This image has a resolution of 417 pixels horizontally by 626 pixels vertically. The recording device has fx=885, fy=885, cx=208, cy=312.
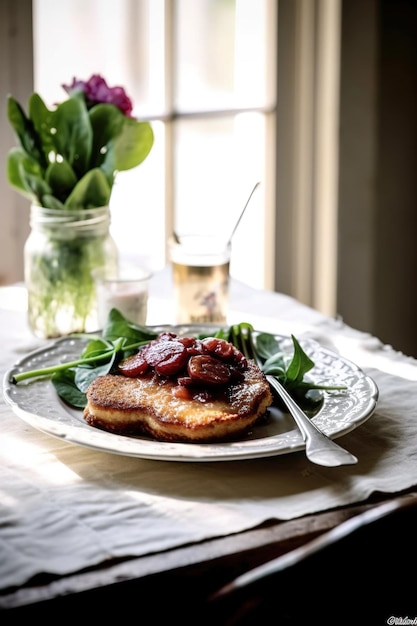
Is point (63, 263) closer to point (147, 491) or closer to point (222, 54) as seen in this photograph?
point (147, 491)

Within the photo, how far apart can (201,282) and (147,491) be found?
2.09ft

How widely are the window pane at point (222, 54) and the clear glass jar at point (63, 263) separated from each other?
4.13 feet

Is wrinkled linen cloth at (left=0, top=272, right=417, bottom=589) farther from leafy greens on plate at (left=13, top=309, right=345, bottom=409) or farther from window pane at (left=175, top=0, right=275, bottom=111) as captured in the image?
window pane at (left=175, top=0, right=275, bottom=111)

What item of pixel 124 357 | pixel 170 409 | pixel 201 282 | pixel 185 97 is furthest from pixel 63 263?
pixel 185 97

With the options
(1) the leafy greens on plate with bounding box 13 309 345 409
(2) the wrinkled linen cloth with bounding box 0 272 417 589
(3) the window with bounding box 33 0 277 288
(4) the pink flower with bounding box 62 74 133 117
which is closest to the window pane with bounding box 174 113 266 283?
(3) the window with bounding box 33 0 277 288

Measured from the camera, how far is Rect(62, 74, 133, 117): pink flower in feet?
4.75

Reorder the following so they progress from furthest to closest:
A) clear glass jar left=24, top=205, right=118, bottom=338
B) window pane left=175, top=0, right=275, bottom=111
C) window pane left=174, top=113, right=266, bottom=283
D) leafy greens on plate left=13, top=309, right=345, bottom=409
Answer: window pane left=174, top=113, right=266, bottom=283 < window pane left=175, top=0, right=275, bottom=111 < clear glass jar left=24, top=205, right=118, bottom=338 < leafy greens on plate left=13, top=309, right=345, bottom=409

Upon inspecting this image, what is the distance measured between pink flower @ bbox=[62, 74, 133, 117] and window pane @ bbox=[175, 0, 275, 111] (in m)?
1.14

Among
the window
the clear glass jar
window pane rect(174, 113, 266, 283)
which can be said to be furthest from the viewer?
window pane rect(174, 113, 266, 283)

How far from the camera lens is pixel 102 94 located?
145 cm

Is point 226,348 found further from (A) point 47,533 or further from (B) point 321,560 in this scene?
(B) point 321,560

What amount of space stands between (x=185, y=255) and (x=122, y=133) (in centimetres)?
23

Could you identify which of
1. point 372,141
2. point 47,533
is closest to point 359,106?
point 372,141

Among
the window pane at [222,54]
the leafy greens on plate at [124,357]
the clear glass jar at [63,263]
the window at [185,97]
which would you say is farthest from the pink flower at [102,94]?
the window pane at [222,54]
